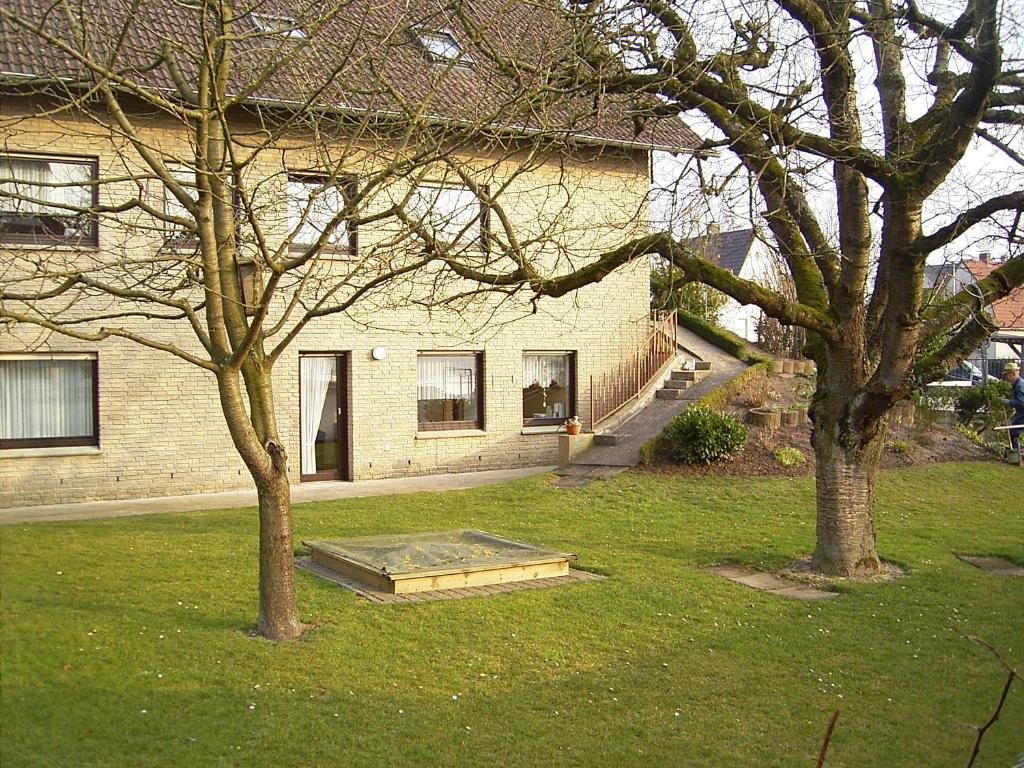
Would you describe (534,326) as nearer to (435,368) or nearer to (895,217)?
(435,368)

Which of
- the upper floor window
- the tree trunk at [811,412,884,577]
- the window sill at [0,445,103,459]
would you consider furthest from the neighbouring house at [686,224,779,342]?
the tree trunk at [811,412,884,577]

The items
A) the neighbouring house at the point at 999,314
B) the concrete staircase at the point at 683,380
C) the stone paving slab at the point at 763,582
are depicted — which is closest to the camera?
the stone paving slab at the point at 763,582

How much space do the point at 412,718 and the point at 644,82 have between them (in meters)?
6.66

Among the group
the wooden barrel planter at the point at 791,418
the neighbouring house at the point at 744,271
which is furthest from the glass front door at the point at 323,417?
the neighbouring house at the point at 744,271

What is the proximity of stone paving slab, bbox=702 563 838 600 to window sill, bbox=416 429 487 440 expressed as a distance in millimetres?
8825

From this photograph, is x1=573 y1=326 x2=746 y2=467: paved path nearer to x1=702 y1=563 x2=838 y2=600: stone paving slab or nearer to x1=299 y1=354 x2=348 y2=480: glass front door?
x1=299 y1=354 x2=348 y2=480: glass front door

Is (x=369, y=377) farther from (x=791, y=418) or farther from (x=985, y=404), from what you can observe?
(x=985, y=404)

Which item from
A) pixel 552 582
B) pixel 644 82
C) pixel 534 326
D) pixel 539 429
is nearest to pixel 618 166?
pixel 534 326

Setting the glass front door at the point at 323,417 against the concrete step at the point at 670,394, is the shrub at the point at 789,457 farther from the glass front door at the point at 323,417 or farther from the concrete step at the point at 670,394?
the glass front door at the point at 323,417

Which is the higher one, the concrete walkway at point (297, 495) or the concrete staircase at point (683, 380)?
the concrete staircase at point (683, 380)

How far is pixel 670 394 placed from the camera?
838 inches

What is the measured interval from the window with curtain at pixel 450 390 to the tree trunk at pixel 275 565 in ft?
38.6

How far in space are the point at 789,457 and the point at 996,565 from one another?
5950 millimetres

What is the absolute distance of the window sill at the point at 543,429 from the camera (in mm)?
20608
